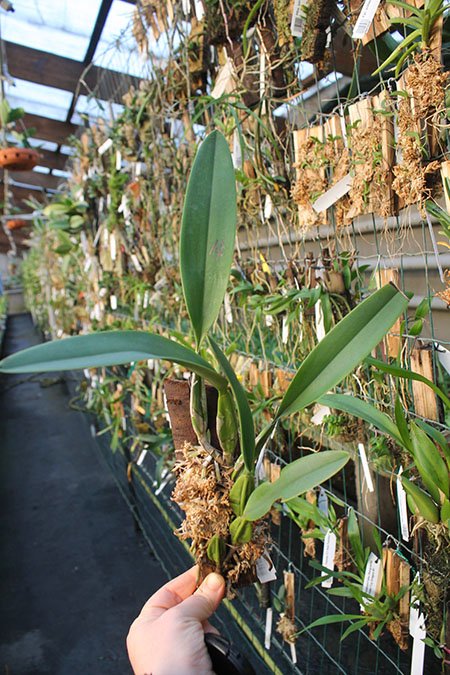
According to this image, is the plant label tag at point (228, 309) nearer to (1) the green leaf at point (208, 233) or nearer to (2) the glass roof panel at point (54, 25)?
(1) the green leaf at point (208, 233)

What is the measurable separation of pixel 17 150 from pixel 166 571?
7.78 feet

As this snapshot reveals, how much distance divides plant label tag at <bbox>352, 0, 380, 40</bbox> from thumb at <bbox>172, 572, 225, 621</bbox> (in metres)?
0.74

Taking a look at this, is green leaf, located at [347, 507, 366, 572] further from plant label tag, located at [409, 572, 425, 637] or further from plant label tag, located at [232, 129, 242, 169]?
plant label tag, located at [232, 129, 242, 169]

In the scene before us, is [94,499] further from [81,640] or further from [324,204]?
[324,204]

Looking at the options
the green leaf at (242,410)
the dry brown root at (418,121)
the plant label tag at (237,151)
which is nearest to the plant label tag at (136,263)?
the plant label tag at (237,151)

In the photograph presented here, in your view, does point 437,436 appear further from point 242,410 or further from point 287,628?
point 287,628

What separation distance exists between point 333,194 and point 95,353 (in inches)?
22.0

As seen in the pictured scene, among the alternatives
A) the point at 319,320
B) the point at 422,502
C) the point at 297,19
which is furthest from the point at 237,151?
the point at 422,502

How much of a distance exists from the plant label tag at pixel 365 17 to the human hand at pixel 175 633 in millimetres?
741

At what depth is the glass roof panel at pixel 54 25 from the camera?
12.1 ft

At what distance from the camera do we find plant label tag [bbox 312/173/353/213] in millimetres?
845

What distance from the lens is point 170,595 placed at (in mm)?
641

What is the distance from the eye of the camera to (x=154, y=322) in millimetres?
1969

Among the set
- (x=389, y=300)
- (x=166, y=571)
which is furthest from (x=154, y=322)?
(x=389, y=300)
